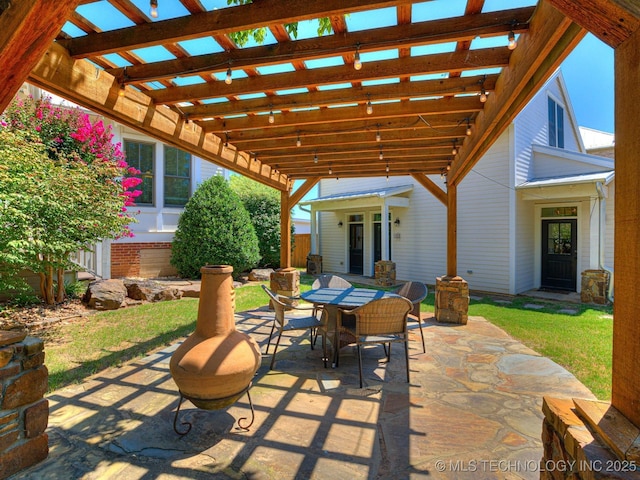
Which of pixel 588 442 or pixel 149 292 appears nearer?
pixel 588 442

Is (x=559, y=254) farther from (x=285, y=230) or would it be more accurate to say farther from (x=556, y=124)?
(x=285, y=230)

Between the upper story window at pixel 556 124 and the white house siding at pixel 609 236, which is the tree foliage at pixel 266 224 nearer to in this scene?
the white house siding at pixel 609 236

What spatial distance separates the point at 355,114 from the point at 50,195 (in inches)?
185

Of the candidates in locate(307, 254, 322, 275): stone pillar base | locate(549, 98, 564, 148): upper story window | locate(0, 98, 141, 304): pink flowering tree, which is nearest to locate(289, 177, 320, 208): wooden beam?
locate(0, 98, 141, 304): pink flowering tree

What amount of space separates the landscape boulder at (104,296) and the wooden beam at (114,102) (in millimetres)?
3749

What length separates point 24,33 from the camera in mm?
1274

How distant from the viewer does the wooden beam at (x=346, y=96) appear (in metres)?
2.98

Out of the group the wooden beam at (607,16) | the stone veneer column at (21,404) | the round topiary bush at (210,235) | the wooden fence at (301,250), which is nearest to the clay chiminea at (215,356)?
the stone veneer column at (21,404)

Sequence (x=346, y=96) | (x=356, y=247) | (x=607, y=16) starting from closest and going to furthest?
1. (x=607, y=16)
2. (x=346, y=96)
3. (x=356, y=247)

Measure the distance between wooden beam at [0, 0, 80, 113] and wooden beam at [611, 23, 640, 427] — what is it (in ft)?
6.79

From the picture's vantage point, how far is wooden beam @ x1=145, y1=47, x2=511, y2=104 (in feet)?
8.21

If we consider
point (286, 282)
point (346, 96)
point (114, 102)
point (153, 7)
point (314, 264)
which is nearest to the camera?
point (153, 7)

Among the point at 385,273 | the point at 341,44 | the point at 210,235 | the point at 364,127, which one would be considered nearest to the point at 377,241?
the point at 385,273

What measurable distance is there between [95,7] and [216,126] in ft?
6.34
